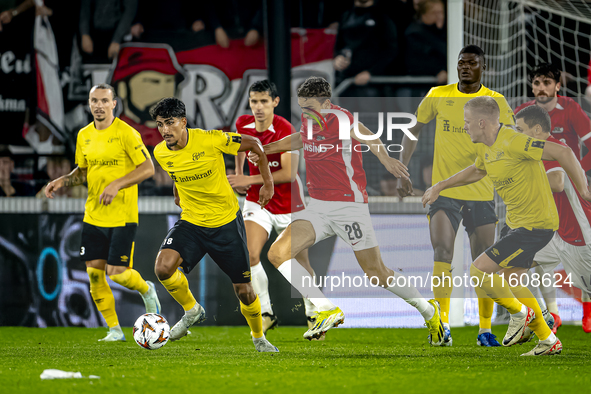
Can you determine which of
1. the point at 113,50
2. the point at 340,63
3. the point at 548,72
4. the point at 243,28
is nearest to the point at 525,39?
the point at 548,72

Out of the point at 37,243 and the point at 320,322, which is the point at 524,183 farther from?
the point at 37,243

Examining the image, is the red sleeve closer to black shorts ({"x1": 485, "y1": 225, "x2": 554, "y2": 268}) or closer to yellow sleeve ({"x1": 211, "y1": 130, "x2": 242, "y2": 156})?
black shorts ({"x1": 485, "y1": 225, "x2": 554, "y2": 268})

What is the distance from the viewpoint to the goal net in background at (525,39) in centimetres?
767

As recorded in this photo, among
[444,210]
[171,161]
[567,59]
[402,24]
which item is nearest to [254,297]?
[171,161]

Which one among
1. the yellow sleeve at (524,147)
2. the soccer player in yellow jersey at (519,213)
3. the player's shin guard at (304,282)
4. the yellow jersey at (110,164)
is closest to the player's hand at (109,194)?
the yellow jersey at (110,164)

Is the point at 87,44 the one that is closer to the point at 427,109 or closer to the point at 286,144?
the point at 286,144

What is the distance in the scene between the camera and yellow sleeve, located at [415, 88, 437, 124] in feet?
19.4

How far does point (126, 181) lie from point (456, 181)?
271cm

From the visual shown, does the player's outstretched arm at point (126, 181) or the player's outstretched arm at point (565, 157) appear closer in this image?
the player's outstretched arm at point (565, 157)

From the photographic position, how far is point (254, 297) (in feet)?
16.5

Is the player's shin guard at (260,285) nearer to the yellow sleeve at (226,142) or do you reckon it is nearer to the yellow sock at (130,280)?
the yellow sock at (130,280)

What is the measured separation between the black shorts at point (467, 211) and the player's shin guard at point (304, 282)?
3.82 ft

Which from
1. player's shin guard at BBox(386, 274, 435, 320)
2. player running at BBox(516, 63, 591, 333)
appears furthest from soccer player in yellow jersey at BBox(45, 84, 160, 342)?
player running at BBox(516, 63, 591, 333)

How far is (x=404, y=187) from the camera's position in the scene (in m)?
6.02
